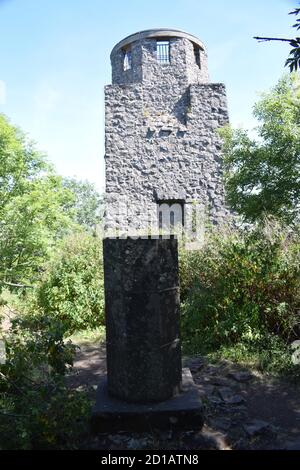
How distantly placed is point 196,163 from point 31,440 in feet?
33.3

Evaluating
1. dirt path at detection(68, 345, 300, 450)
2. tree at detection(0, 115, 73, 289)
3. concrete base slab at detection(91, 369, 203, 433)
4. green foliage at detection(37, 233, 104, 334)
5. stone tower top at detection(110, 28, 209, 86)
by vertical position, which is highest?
stone tower top at detection(110, 28, 209, 86)

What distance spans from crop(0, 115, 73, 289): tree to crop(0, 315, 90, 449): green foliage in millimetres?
4246

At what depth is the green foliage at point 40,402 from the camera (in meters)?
2.64

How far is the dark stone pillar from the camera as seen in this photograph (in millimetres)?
3039

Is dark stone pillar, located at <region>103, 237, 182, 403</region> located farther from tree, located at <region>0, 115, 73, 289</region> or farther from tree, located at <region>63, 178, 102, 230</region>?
tree, located at <region>63, 178, 102, 230</region>

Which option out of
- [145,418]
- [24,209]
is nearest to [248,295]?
[145,418]

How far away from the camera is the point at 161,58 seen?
518 inches

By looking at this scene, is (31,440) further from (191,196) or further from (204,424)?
(191,196)

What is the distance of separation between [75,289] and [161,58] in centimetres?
977

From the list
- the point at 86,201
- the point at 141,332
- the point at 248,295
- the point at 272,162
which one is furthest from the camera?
the point at 86,201

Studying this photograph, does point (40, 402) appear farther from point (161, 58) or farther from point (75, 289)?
point (161, 58)

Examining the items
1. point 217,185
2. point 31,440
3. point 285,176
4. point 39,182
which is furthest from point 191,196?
point 31,440

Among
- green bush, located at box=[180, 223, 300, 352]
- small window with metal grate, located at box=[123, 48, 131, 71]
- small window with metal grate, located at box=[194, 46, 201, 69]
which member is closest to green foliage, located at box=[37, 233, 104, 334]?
green bush, located at box=[180, 223, 300, 352]

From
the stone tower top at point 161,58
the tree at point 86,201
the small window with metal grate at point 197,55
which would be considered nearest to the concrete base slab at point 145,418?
the stone tower top at point 161,58
